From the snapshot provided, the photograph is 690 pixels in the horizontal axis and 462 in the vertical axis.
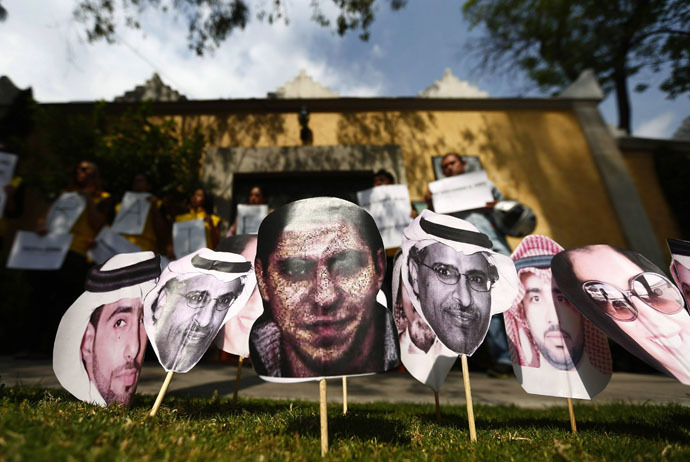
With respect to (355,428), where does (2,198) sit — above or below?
above

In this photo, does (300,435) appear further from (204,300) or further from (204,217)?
(204,217)

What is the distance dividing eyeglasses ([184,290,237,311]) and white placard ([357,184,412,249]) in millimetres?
1947

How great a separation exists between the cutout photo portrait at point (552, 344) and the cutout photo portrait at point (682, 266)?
400 millimetres

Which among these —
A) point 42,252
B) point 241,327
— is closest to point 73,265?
point 42,252

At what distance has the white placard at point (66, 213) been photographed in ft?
11.5

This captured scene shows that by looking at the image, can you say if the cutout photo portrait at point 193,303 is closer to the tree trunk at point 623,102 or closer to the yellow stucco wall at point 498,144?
the yellow stucco wall at point 498,144

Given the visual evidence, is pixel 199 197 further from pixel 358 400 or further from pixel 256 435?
pixel 256 435

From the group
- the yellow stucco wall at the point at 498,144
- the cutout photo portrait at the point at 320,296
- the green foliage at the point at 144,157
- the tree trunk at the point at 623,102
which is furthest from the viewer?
the tree trunk at the point at 623,102

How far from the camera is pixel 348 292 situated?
50.1 inches

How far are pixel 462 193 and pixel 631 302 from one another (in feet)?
6.39

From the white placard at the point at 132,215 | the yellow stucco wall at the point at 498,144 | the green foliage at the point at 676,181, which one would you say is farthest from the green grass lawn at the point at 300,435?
the green foliage at the point at 676,181

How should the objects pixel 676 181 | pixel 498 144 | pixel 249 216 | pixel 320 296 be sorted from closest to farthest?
pixel 320 296 → pixel 249 216 → pixel 676 181 → pixel 498 144

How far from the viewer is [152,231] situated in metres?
3.74

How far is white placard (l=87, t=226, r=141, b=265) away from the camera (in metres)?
3.29
